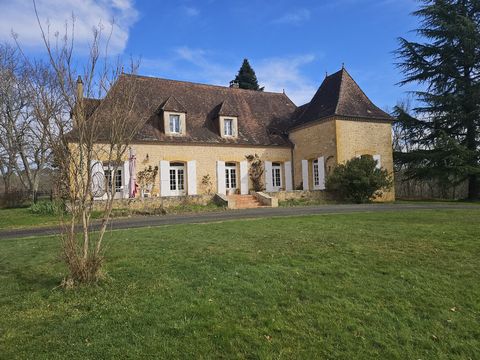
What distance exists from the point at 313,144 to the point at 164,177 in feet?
29.2

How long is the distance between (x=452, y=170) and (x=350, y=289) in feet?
66.6

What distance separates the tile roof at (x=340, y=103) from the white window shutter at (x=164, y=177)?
8668 millimetres

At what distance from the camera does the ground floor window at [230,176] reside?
22.3m

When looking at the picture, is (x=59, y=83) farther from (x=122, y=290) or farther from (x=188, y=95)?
(x=188, y=95)

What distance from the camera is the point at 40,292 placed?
471cm

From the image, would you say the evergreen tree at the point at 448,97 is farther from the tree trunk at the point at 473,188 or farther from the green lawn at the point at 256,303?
the green lawn at the point at 256,303

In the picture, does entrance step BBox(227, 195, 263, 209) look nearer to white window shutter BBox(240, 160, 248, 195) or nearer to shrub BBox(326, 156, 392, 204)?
white window shutter BBox(240, 160, 248, 195)

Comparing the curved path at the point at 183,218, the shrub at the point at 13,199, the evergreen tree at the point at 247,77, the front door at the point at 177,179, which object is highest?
the evergreen tree at the point at 247,77

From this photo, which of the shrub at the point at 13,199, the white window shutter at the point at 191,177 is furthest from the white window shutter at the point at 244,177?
the shrub at the point at 13,199

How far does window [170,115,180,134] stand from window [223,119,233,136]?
9.28 feet

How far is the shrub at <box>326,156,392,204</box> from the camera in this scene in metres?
18.7

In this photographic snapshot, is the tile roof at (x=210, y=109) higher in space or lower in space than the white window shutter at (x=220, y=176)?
higher

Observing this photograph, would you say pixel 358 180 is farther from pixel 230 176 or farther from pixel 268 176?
pixel 230 176

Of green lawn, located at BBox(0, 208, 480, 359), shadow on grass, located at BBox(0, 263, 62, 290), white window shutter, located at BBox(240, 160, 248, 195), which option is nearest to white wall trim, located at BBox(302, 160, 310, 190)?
white window shutter, located at BBox(240, 160, 248, 195)
